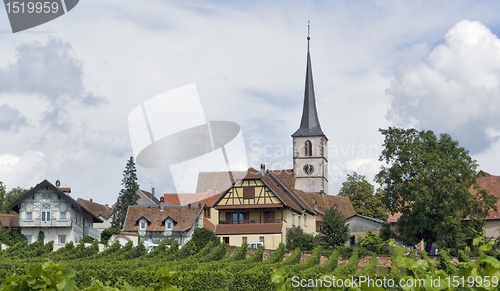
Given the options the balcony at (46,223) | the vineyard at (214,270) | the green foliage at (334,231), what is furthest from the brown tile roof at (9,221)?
the green foliage at (334,231)

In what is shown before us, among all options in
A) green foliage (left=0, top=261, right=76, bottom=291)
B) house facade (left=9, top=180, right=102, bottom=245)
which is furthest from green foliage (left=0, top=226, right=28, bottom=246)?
green foliage (left=0, top=261, right=76, bottom=291)

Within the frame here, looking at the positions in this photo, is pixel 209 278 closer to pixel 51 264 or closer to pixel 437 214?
pixel 437 214

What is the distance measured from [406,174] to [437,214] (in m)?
3.35

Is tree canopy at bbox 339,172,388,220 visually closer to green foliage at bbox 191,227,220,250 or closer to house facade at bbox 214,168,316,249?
house facade at bbox 214,168,316,249

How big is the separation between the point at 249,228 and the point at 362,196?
26200 millimetres

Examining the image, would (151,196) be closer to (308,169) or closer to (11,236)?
(308,169)

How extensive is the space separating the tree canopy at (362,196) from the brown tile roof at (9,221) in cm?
3869

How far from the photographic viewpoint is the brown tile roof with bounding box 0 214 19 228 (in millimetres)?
54981

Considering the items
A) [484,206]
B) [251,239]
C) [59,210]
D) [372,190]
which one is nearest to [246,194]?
[251,239]

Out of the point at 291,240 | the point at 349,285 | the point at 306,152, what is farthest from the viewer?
the point at 306,152

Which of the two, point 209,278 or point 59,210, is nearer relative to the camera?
point 209,278

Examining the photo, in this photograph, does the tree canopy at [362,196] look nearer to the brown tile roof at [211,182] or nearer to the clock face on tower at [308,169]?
the clock face on tower at [308,169]

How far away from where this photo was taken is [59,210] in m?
55.8

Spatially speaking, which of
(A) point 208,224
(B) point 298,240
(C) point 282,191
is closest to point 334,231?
(B) point 298,240
